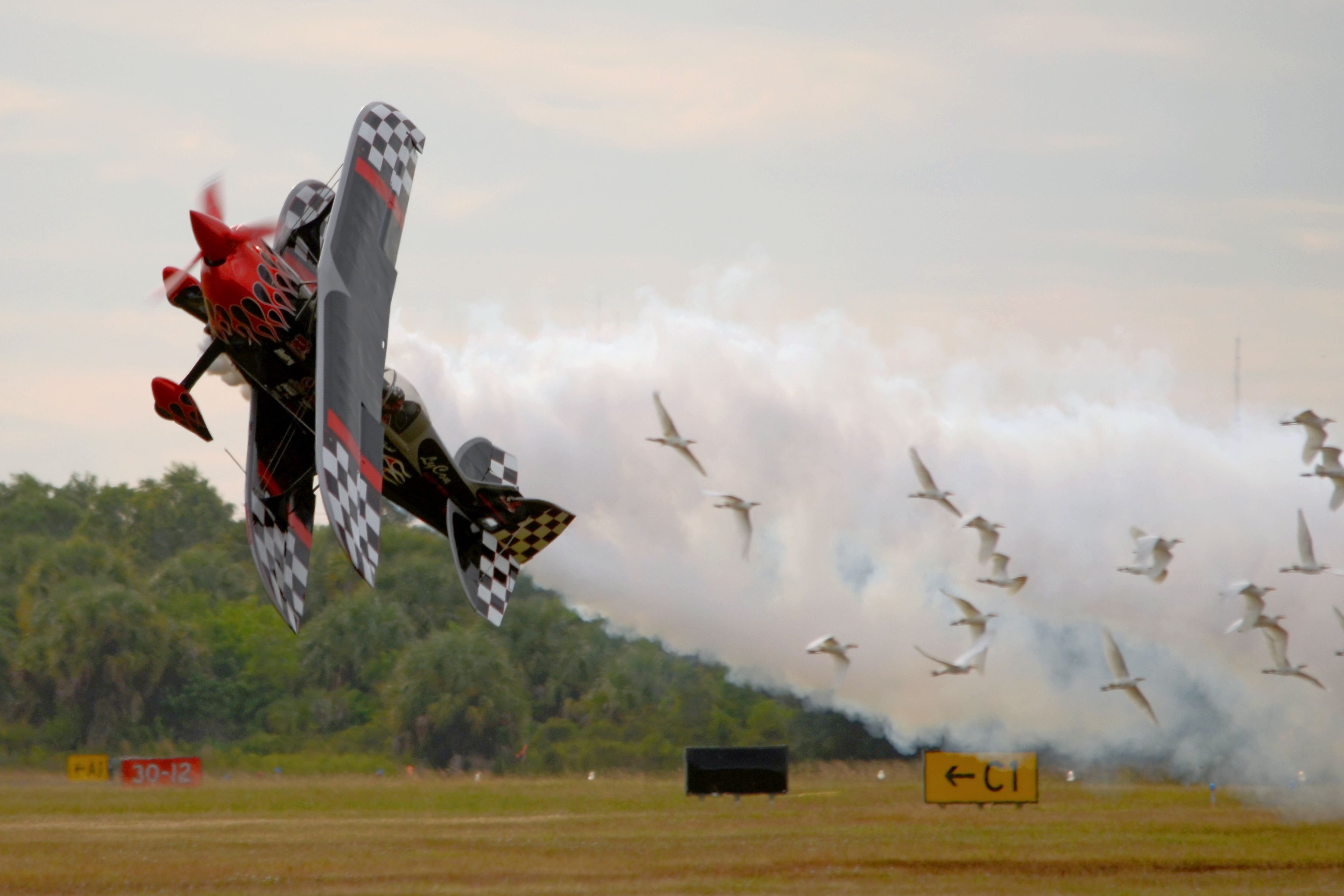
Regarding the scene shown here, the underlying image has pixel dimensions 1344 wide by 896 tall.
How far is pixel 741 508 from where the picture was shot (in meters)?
30.3

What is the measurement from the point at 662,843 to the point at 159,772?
26.6 metres

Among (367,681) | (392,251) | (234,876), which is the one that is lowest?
(234,876)

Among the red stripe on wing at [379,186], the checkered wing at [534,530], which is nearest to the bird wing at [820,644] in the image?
the checkered wing at [534,530]

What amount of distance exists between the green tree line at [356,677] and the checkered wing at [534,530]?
90.9 ft

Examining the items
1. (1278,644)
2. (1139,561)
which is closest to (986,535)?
(1139,561)

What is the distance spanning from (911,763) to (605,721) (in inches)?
457

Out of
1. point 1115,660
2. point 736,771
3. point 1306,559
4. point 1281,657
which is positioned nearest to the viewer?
point 1306,559

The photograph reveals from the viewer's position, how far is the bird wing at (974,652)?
36.2 m

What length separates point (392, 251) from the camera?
Result: 17.5 metres

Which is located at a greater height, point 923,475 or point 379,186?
point 379,186

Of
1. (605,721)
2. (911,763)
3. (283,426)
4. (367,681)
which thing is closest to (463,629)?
(367,681)

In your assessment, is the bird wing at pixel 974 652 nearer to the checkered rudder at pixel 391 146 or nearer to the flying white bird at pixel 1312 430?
the flying white bird at pixel 1312 430

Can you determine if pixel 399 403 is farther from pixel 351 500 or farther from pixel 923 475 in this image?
pixel 923 475

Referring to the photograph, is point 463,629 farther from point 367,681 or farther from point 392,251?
point 392,251
